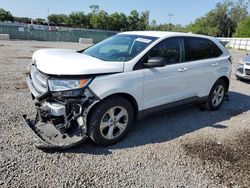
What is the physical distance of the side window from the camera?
407cm

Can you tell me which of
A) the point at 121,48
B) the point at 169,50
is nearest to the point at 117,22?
the point at 169,50

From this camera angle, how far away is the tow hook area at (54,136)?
129 inches

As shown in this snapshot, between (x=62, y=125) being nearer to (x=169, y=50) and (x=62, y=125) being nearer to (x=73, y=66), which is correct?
(x=73, y=66)

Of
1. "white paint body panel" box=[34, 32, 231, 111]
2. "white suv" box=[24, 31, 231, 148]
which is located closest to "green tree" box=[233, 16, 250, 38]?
"white paint body panel" box=[34, 32, 231, 111]

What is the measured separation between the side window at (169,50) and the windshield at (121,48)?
6.4 inches

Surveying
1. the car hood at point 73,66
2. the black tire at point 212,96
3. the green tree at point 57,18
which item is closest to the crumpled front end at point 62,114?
the car hood at point 73,66

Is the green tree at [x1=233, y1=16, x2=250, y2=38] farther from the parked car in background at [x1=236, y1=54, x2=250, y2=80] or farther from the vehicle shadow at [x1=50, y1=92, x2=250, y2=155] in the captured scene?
the vehicle shadow at [x1=50, y1=92, x2=250, y2=155]

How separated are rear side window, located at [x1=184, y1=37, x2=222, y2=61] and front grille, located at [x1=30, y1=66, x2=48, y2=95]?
8.59ft

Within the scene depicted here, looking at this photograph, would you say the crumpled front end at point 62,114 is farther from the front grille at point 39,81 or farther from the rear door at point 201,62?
the rear door at point 201,62

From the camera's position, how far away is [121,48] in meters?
4.18

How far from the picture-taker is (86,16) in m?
96.7

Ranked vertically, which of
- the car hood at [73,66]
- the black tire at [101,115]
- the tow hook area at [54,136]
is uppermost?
the car hood at [73,66]

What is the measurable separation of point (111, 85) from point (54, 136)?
108 centimetres

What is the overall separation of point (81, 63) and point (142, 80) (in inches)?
38.5
